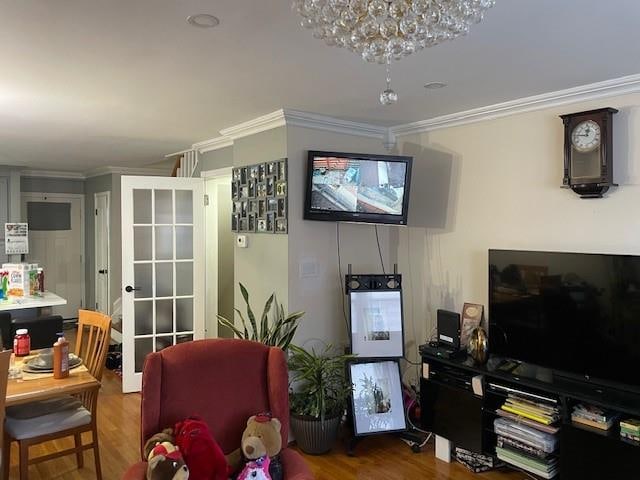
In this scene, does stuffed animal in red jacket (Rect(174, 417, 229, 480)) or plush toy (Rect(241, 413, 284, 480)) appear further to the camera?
plush toy (Rect(241, 413, 284, 480))

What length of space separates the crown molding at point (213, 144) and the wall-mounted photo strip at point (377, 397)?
7.40 ft

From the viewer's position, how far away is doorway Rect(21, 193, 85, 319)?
25.0 feet

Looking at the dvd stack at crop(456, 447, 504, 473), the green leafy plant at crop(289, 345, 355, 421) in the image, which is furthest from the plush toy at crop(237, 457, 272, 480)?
the dvd stack at crop(456, 447, 504, 473)

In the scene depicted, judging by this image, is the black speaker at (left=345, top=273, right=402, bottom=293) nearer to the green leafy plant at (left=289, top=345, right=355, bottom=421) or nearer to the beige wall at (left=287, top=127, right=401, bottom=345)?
the beige wall at (left=287, top=127, right=401, bottom=345)

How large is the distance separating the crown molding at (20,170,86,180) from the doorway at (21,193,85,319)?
0.27 m

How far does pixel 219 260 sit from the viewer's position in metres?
5.43

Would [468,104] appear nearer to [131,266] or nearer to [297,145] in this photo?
[297,145]

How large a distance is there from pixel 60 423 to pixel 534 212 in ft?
10.1

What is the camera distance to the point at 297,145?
143 inches

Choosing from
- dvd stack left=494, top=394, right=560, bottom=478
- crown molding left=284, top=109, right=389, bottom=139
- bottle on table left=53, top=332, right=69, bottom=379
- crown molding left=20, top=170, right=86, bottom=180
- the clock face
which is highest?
crown molding left=20, top=170, right=86, bottom=180

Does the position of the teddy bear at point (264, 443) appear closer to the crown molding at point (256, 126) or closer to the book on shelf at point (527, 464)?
the book on shelf at point (527, 464)

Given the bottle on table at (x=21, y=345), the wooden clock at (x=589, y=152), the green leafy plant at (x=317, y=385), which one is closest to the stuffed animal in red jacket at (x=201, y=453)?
the green leafy plant at (x=317, y=385)

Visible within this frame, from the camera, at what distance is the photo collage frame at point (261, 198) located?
11.9 ft

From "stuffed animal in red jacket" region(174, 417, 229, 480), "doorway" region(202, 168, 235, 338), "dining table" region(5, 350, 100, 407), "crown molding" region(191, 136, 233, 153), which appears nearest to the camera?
"stuffed animal in red jacket" region(174, 417, 229, 480)
